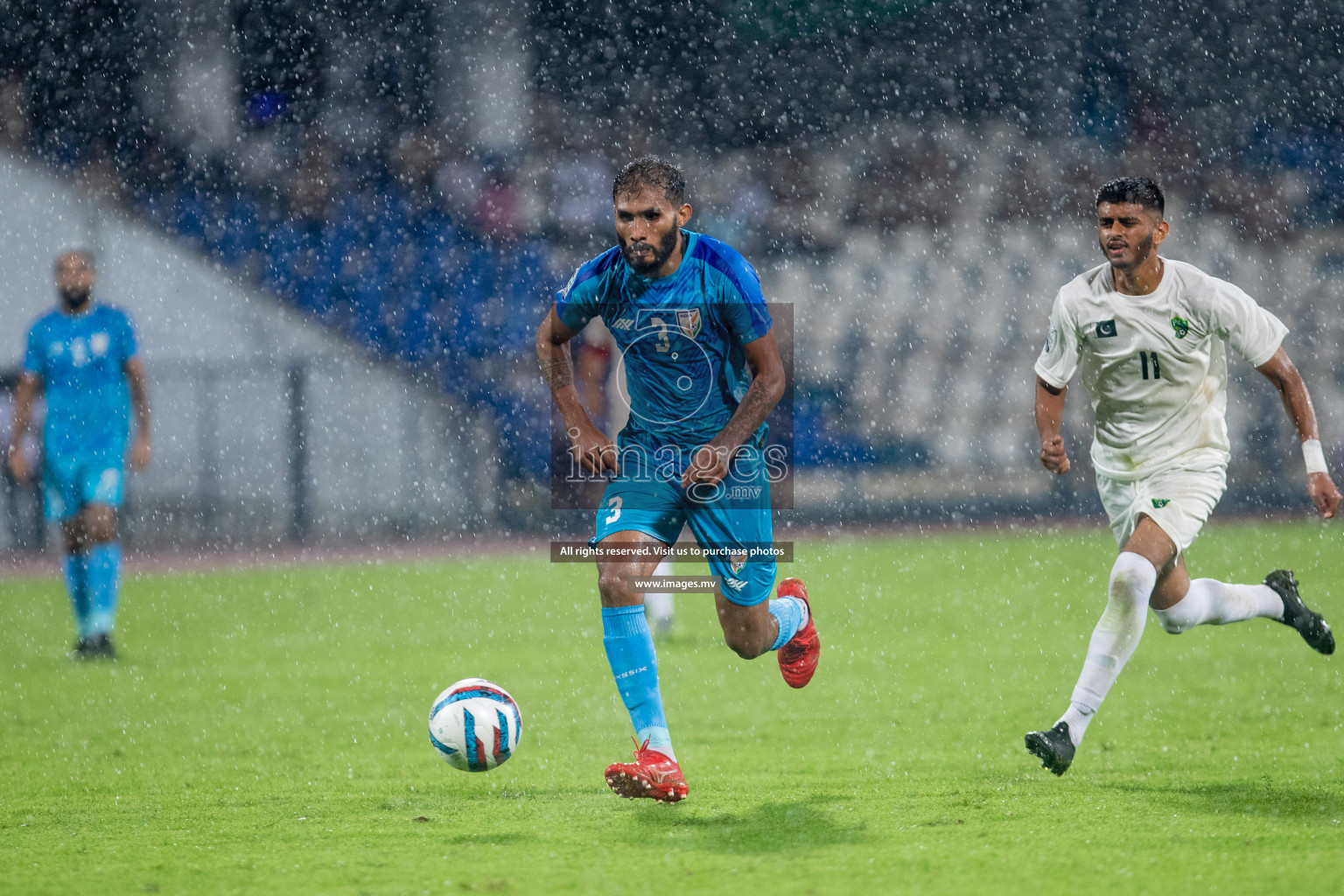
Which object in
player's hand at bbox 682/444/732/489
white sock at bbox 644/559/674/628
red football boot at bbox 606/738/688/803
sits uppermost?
player's hand at bbox 682/444/732/489

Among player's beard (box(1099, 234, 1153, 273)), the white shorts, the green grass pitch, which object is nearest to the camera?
the green grass pitch

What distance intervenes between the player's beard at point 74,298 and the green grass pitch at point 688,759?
2.07 m

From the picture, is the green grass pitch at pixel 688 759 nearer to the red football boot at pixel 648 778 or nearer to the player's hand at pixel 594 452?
the red football boot at pixel 648 778

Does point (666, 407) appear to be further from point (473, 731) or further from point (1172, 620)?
point (1172, 620)

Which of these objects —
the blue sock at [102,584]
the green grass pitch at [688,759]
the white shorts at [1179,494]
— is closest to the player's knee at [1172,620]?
the white shorts at [1179,494]

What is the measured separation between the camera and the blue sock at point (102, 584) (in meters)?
8.62

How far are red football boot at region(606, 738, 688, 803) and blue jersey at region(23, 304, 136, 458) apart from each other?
17.8 feet

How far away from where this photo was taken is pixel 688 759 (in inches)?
221

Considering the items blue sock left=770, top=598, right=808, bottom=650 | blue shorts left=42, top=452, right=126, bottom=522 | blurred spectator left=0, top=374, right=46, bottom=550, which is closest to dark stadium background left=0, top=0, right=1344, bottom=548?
blurred spectator left=0, top=374, right=46, bottom=550

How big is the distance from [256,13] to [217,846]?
15.7 meters

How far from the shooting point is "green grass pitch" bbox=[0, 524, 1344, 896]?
12.9 ft

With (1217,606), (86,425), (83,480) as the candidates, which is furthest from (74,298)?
(1217,606)

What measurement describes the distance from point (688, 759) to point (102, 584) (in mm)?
4503

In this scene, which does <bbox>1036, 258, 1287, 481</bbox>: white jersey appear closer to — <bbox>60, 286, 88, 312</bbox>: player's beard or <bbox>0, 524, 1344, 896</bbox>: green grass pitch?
<bbox>0, 524, 1344, 896</bbox>: green grass pitch
